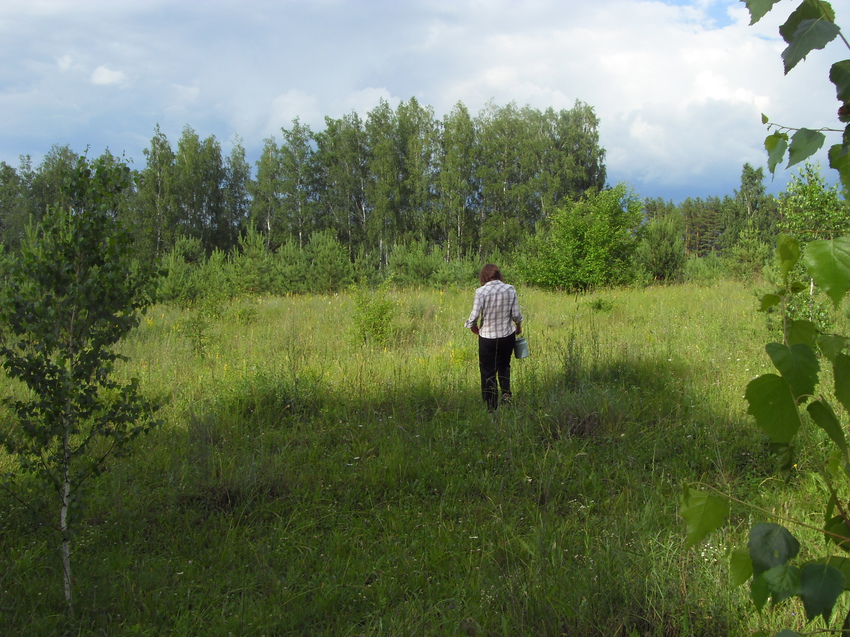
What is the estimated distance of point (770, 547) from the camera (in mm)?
837

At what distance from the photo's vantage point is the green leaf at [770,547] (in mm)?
822

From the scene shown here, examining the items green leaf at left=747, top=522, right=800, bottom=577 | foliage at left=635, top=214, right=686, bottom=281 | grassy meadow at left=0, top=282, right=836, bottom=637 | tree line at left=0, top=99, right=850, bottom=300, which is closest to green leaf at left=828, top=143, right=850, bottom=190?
green leaf at left=747, top=522, right=800, bottom=577

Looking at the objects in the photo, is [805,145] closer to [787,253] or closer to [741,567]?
[787,253]

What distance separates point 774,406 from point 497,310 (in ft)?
18.6

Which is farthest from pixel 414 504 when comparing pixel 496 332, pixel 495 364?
pixel 496 332

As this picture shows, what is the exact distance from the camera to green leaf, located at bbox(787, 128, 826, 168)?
32.6 inches

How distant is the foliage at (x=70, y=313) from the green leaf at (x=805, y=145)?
309 centimetres

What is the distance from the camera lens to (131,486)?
174 inches

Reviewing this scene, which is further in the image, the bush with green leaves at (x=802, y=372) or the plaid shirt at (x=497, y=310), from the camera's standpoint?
the plaid shirt at (x=497, y=310)

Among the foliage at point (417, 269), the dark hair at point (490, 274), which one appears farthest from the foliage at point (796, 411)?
the foliage at point (417, 269)

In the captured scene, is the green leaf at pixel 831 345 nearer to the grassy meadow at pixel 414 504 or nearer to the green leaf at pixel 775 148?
the green leaf at pixel 775 148

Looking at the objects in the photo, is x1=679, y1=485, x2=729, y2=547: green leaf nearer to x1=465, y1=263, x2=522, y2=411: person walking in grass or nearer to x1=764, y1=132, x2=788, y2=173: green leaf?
x1=764, y1=132, x2=788, y2=173: green leaf

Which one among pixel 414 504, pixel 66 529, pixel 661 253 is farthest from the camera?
pixel 661 253

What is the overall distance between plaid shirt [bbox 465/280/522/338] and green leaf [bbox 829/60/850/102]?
222 inches
